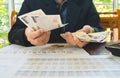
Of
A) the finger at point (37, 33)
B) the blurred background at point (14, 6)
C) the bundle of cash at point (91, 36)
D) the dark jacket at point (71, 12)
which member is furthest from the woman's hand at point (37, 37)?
the blurred background at point (14, 6)

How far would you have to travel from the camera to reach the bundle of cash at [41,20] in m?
1.07

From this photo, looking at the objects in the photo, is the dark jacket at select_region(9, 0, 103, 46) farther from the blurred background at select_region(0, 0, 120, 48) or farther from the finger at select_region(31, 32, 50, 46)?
the blurred background at select_region(0, 0, 120, 48)

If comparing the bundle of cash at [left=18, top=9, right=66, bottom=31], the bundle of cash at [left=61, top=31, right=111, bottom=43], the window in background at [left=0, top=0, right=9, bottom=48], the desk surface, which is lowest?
the window in background at [left=0, top=0, right=9, bottom=48]

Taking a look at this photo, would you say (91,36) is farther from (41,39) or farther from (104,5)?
(104,5)

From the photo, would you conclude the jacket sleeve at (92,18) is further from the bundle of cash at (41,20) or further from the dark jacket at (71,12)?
the bundle of cash at (41,20)

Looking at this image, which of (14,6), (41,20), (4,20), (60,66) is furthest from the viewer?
(14,6)

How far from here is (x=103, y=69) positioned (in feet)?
2.43

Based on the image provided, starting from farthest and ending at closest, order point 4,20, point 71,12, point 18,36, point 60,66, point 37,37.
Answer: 1. point 4,20
2. point 71,12
3. point 18,36
4. point 37,37
5. point 60,66

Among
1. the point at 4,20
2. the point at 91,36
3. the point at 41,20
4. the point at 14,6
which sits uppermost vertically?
the point at 41,20

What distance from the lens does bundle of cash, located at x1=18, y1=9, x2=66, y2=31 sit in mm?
1068

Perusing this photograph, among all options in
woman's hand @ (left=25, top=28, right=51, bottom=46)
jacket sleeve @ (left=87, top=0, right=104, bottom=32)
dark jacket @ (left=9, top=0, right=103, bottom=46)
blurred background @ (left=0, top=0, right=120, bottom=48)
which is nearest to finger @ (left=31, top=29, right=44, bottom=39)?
woman's hand @ (left=25, top=28, right=51, bottom=46)

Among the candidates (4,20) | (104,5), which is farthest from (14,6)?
(104,5)

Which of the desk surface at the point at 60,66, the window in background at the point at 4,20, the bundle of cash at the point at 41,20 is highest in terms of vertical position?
the bundle of cash at the point at 41,20

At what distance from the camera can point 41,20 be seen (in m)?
1.09
